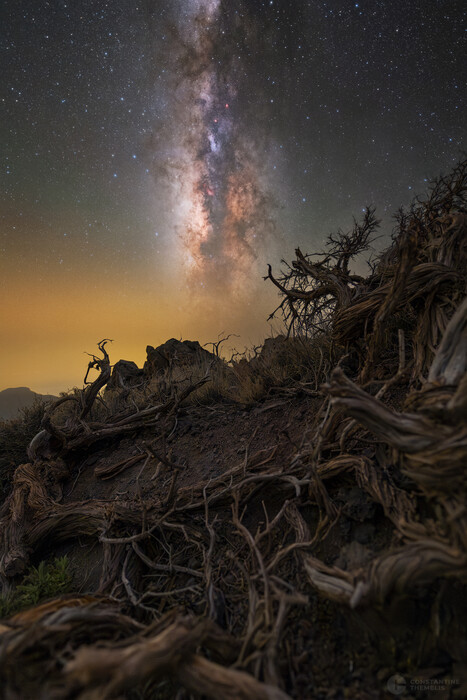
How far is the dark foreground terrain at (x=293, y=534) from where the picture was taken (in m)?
1.32

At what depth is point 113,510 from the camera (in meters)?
2.89

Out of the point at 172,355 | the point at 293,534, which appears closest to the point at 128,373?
the point at 172,355

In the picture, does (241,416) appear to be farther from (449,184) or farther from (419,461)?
(449,184)

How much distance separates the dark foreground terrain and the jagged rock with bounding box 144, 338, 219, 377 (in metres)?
5.68

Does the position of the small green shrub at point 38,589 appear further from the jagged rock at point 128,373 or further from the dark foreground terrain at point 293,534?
the jagged rock at point 128,373

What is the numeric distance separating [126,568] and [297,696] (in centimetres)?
158

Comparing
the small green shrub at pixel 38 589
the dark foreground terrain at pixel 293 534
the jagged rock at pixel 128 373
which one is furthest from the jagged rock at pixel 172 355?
the small green shrub at pixel 38 589

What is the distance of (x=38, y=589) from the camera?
101 inches

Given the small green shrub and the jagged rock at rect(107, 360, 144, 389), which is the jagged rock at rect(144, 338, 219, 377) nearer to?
the jagged rock at rect(107, 360, 144, 389)

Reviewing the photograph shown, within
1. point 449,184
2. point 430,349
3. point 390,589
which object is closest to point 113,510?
point 390,589

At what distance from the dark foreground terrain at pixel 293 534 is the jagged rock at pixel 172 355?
18.6 feet

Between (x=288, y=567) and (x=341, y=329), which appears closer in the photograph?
(x=288, y=567)

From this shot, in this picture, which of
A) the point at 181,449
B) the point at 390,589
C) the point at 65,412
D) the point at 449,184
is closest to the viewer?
the point at 390,589

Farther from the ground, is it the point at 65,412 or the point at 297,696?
the point at 65,412
